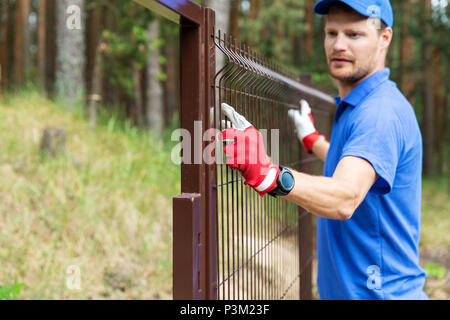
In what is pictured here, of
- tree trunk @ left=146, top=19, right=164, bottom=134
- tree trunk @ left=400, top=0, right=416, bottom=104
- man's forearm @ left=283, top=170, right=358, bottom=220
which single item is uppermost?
tree trunk @ left=400, top=0, right=416, bottom=104

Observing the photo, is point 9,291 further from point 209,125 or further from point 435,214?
point 435,214

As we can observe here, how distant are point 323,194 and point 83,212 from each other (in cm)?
393

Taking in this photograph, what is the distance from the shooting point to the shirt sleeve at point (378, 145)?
1.89m

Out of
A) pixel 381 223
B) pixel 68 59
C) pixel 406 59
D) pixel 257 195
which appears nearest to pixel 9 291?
pixel 257 195

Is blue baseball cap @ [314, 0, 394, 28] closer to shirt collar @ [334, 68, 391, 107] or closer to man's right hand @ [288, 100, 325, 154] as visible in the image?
shirt collar @ [334, 68, 391, 107]

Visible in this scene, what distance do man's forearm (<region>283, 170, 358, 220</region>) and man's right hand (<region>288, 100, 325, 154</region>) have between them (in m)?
1.66

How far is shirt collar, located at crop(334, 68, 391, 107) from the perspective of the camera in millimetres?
2352

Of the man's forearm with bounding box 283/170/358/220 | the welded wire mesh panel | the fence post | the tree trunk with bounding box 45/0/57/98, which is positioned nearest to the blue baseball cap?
the welded wire mesh panel

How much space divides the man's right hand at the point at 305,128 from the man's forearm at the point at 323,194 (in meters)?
1.66

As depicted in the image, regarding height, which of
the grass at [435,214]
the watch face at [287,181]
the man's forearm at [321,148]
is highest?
the man's forearm at [321,148]

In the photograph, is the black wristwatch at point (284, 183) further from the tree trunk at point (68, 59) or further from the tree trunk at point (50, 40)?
the tree trunk at point (50, 40)

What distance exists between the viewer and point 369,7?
224 cm

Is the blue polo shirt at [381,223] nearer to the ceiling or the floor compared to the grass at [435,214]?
nearer to the ceiling

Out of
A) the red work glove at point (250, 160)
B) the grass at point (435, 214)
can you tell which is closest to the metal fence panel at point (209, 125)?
the red work glove at point (250, 160)
